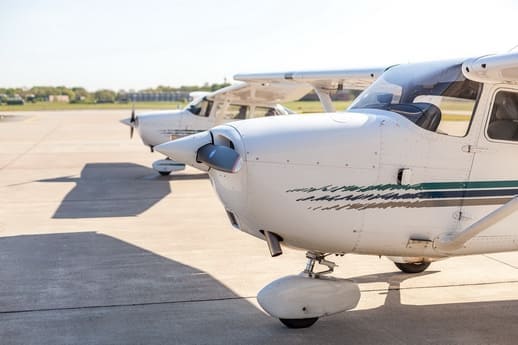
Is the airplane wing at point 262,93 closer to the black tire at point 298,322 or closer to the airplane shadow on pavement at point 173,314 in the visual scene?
the airplane shadow on pavement at point 173,314

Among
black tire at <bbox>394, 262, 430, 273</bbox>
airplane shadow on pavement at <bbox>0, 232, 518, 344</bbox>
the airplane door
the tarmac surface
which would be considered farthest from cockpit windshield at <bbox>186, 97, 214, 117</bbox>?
the airplane door

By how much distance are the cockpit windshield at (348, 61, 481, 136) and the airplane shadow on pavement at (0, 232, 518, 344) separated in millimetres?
1604

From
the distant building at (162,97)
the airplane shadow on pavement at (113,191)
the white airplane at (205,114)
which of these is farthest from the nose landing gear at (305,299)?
the distant building at (162,97)

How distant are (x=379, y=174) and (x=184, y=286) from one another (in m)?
2.47

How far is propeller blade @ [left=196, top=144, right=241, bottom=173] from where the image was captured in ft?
15.2

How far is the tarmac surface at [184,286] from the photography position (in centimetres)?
528

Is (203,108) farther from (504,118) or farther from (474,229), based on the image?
(474,229)

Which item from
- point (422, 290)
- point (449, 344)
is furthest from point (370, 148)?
point (422, 290)

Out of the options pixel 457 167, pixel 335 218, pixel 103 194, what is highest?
pixel 457 167

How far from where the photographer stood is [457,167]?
516cm

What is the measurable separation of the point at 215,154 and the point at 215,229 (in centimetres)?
457

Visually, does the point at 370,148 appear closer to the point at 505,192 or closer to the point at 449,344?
the point at 505,192

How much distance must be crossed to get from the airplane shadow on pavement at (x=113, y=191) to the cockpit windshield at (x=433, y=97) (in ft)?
18.7

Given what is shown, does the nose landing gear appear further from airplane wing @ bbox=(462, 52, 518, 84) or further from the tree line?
the tree line
